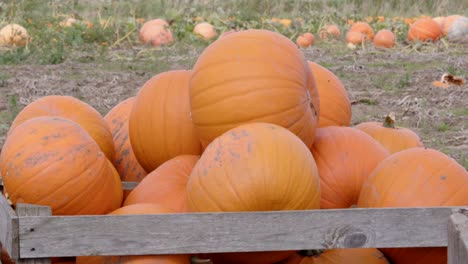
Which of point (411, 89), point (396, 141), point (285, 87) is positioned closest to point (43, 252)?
point (285, 87)

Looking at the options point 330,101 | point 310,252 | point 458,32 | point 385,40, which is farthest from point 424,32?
point 310,252

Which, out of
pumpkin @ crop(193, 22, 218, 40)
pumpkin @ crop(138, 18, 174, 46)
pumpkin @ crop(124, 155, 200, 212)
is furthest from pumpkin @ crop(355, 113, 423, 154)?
pumpkin @ crop(193, 22, 218, 40)

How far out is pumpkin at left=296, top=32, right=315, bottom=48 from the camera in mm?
13852

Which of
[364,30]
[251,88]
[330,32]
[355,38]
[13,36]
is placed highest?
[251,88]

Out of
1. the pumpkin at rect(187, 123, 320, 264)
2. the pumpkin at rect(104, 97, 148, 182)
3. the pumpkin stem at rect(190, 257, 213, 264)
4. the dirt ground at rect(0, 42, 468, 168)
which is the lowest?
the dirt ground at rect(0, 42, 468, 168)

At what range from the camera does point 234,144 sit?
98.1 inches

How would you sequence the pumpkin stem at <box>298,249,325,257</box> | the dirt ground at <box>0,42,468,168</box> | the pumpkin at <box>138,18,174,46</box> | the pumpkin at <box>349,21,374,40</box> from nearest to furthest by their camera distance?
the pumpkin stem at <box>298,249,325,257</box>
the dirt ground at <box>0,42,468,168</box>
the pumpkin at <box>138,18,174,46</box>
the pumpkin at <box>349,21,374,40</box>

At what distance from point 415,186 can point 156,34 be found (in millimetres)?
11523

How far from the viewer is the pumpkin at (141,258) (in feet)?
7.75

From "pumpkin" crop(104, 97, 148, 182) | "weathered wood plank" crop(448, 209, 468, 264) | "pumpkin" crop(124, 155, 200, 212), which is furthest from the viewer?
"pumpkin" crop(104, 97, 148, 182)

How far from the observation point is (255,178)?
94.9 inches

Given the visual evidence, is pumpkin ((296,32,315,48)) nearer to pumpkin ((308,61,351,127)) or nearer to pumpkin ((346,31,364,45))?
pumpkin ((346,31,364,45))

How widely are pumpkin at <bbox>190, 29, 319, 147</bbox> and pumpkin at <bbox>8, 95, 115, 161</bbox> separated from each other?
521 mm

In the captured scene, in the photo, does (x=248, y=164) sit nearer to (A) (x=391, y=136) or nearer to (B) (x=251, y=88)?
(B) (x=251, y=88)
